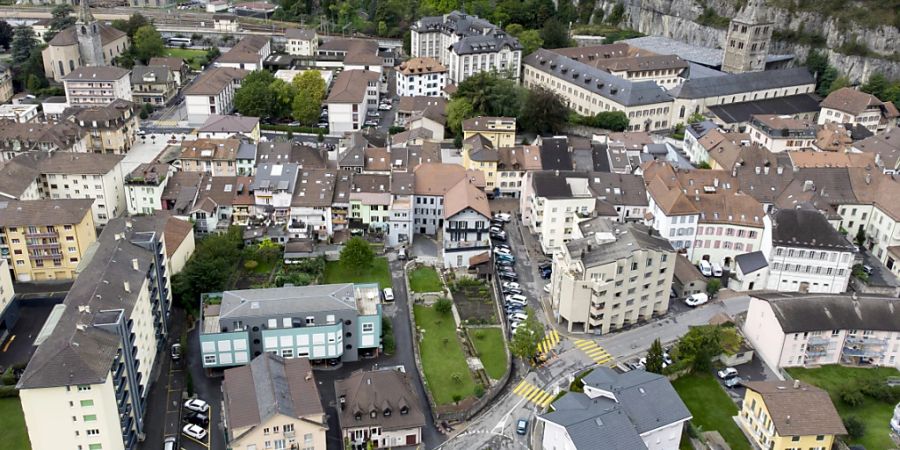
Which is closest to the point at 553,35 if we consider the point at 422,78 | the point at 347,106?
the point at 422,78

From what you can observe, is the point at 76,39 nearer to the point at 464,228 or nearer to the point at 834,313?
the point at 464,228

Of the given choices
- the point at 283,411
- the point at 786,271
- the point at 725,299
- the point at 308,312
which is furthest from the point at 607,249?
the point at 283,411

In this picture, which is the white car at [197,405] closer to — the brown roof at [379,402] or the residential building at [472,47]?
the brown roof at [379,402]

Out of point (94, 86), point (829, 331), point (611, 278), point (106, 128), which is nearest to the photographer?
point (829, 331)

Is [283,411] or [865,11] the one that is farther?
[865,11]

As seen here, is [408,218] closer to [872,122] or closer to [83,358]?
[83,358]

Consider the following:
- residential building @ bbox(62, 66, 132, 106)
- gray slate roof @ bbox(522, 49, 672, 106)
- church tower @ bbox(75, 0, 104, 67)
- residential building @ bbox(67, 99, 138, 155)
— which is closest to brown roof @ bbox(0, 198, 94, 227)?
residential building @ bbox(67, 99, 138, 155)

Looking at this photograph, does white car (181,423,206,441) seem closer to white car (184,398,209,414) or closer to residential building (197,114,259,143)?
white car (184,398,209,414)
